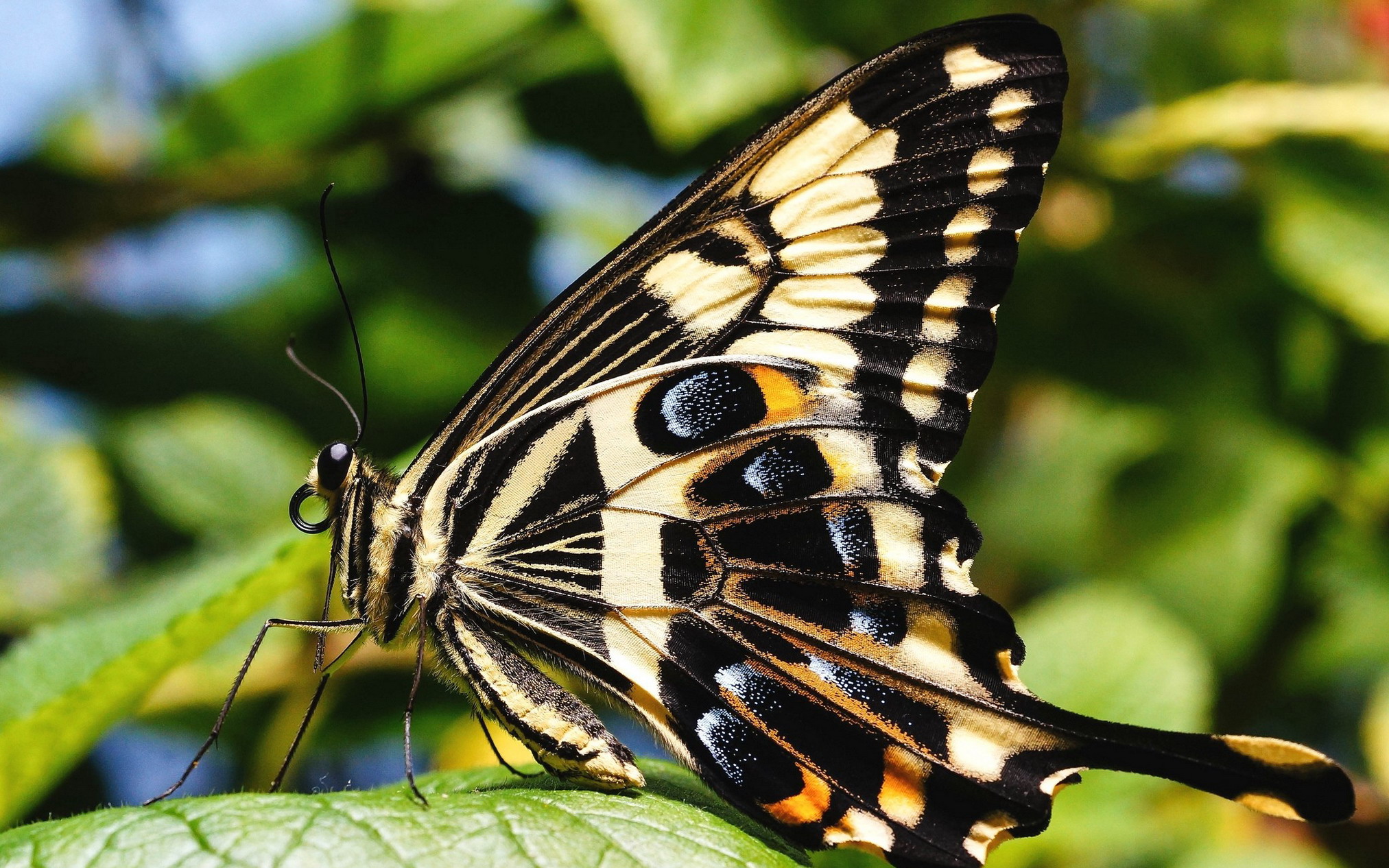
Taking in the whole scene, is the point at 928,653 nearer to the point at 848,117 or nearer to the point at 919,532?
the point at 919,532

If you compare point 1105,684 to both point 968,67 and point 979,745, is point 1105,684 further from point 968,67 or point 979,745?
point 968,67

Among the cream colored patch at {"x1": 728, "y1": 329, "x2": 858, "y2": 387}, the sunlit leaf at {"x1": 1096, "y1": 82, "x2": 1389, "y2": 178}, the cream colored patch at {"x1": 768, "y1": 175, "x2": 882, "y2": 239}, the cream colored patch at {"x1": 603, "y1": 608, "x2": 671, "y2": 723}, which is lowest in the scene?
the cream colored patch at {"x1": 603, "y1": 608, "x2": 671, "y2": 723}

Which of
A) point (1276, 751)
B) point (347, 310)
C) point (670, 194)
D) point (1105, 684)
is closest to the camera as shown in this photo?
point (1276, 751)

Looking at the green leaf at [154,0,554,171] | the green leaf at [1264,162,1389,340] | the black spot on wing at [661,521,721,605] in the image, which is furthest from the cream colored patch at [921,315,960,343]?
the green leaf at [154,0,554,171]

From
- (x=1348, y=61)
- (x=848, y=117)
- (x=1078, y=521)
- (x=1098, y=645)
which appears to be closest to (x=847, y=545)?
(x=848, y=117)

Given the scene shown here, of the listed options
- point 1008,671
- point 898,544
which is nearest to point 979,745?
point 1008,671

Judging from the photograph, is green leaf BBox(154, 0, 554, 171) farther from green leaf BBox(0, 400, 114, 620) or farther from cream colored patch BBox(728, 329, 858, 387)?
cream colored patch BBox(728, 329, 858, 387)

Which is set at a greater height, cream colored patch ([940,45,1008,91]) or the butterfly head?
cream colored patch ([940,45,1008,91])
